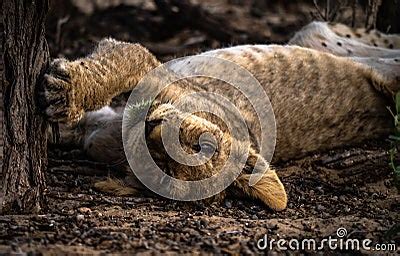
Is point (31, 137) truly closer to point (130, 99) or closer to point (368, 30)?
point (130, 99)

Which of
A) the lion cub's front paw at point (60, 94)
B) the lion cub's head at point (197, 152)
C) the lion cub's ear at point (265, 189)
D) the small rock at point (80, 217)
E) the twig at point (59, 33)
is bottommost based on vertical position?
the small rock at point (80, 217)

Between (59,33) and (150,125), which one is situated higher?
(59,33)

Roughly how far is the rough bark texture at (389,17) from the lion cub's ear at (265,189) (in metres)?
2.73

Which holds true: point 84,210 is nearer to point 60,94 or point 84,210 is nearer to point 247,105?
point 60,94

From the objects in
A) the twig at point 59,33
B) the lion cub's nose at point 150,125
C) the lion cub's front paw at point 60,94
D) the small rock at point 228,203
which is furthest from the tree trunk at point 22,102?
the twig at point 59,33

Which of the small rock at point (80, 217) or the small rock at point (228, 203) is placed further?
the small rock at point (228, 203)

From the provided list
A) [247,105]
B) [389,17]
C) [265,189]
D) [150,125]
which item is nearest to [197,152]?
[150,125]

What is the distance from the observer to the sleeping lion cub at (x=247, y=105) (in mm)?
4203

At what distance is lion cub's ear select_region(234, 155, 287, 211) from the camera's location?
14.1 feet

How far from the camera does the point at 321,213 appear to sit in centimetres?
435

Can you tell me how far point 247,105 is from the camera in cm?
502

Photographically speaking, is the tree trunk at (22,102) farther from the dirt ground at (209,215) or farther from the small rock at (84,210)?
the small rock at (84,210)

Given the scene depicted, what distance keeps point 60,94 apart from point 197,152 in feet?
2.53

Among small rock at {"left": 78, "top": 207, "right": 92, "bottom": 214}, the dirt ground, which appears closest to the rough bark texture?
the dirt ground
